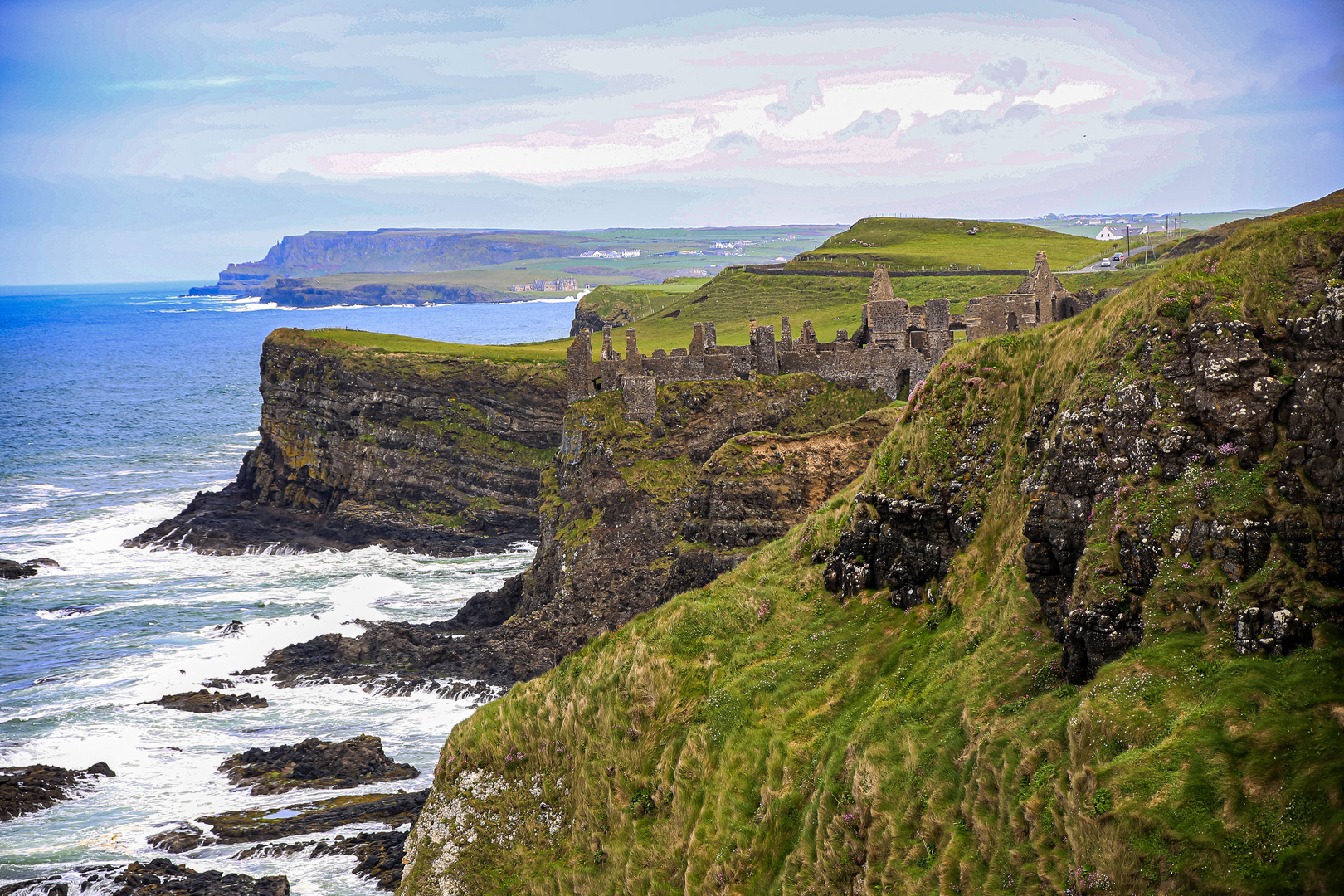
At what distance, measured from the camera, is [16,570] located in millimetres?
77125

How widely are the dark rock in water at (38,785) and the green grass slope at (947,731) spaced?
21.4 m

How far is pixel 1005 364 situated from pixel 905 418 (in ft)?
9.06

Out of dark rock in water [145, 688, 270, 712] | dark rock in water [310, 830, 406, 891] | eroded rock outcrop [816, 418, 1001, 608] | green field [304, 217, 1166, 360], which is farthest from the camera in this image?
green field [304, 217, 1166, 360]

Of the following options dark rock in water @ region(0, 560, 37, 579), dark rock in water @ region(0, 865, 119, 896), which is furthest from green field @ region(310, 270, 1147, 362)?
dark rock in water @ region(0, 865, 119, 896)

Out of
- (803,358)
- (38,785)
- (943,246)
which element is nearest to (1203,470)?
(38,785)

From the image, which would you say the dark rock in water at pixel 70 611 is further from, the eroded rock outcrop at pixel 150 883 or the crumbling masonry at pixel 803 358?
the eroded rock outcrop at pixel 150 883

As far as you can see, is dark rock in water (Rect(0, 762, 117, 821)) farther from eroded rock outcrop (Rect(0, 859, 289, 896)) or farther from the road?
the road

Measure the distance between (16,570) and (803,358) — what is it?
54726 millimetres

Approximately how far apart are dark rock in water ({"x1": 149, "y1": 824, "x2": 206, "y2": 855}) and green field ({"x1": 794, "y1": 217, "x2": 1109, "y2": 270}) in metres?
82.4

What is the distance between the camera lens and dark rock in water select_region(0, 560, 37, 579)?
76.6 metres

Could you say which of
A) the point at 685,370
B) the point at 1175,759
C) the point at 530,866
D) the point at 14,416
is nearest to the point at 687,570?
the point at 685,370

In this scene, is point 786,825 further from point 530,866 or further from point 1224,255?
point 1224,255

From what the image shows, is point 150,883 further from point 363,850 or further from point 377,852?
point 377,852

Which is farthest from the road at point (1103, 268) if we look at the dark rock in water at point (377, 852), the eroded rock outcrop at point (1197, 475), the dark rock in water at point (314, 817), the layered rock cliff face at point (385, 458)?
the eroded rock outcrop at point (1197, 475)
